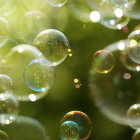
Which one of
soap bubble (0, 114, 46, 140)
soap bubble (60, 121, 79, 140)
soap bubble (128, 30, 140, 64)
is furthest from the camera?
soap bubble (0, 114, 46, 140)

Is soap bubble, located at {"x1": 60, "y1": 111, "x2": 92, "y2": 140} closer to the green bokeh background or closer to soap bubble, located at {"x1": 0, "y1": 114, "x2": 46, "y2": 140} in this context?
soap bubble, located at {"x1": 0, "y1": 114, "x2": 46, "y2": 140}

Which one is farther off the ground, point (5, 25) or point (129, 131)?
point (5, 25)

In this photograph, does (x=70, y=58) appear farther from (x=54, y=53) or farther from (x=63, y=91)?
(x=54, y=53)

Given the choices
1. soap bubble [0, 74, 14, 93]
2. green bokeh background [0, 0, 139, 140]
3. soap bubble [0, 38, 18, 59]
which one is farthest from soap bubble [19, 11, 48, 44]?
green bokeh background [0, 0, 139, 140]

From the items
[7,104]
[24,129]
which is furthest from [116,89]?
[7,104]

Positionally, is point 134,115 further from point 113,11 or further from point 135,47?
point 113,11

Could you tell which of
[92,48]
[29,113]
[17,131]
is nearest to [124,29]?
[92,48]
